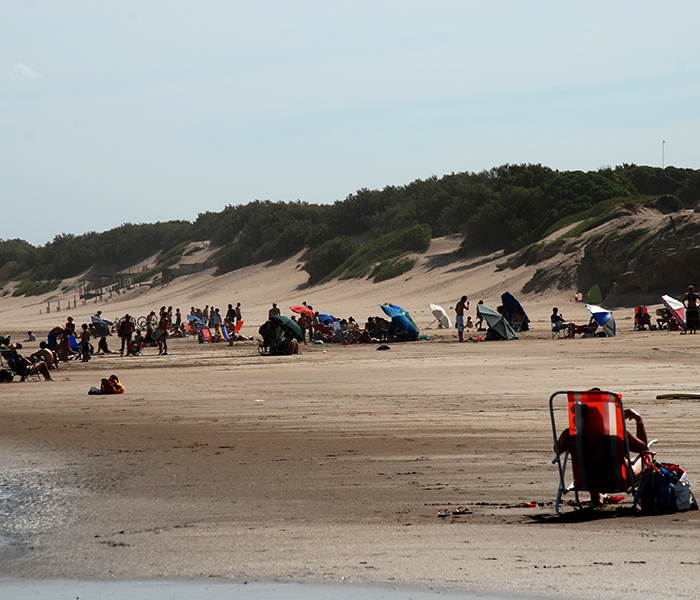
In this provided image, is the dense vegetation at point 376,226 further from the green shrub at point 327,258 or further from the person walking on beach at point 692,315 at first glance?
the person walking on beach at point 692,315

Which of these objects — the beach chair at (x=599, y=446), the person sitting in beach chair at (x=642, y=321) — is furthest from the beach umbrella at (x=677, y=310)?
the beach chair at (x=599, y=446)

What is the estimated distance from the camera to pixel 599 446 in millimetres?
5262

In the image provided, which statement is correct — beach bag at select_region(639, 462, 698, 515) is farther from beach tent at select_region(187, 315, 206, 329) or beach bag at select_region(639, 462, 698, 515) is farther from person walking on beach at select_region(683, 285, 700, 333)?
beach tent at select_region(187, 315, 206, 329)

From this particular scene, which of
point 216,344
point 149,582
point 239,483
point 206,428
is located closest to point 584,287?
point 216,344

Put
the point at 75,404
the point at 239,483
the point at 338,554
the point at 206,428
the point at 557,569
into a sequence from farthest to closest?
the point at 75,404, the point at 206,428, the point at 239,483, the point at 338,554, the point at 557,569

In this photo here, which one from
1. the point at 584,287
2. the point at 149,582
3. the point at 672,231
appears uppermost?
the point at 672,231

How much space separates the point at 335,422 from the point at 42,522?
4.19 m

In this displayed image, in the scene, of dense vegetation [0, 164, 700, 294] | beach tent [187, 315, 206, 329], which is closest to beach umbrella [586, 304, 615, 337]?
beach tent [187, 315, 206, 329]

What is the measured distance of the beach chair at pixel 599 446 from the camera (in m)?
5.21

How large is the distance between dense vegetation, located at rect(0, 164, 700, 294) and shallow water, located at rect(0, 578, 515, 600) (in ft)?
130

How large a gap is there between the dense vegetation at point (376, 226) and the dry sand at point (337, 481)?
30.2 metres

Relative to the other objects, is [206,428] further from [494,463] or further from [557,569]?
[557,569]

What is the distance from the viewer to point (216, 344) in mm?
26312

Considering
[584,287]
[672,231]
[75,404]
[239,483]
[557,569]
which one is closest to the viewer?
[557,569]
